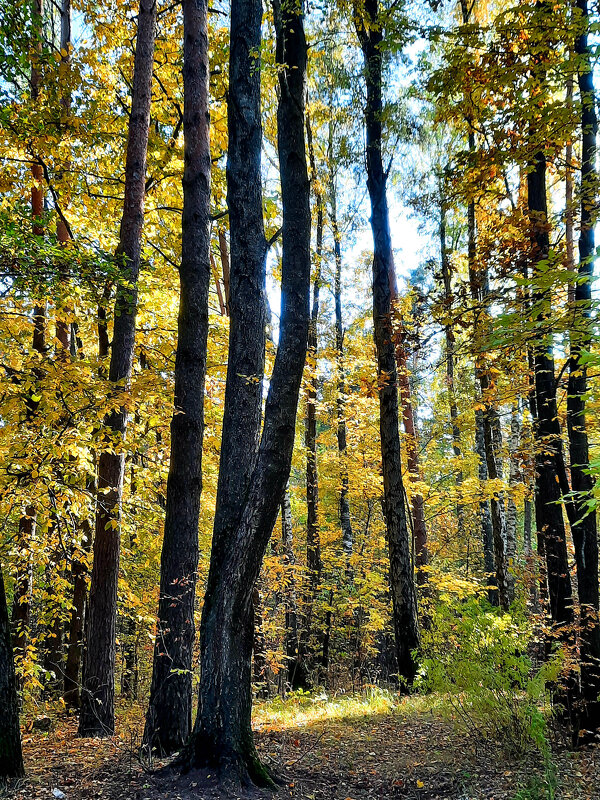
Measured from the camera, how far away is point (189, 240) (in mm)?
5840

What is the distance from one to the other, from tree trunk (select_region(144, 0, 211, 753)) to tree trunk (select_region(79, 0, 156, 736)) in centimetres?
67

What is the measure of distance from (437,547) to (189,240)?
46.7 feet

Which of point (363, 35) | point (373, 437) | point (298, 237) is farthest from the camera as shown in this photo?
point (373, 437)

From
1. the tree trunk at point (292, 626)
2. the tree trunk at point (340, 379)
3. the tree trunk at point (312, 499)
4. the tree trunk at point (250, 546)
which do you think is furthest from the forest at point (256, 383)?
the tree trunk at point (340, 379)

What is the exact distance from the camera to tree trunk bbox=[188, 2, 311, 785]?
3566mm

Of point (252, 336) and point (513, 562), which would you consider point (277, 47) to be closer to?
point (252, 336)

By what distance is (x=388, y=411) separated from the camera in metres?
7.62

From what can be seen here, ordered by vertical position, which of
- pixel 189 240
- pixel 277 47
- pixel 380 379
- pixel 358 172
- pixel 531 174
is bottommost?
pixel 380 379

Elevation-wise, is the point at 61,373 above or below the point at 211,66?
below

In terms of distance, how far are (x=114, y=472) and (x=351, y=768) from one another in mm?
4110

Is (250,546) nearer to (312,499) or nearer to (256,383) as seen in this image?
(256,383)

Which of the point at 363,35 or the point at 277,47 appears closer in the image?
the point at 277,47

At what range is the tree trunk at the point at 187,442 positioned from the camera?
472 centimetres

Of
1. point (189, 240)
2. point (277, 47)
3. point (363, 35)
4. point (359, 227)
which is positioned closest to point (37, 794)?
point (189, 240)
